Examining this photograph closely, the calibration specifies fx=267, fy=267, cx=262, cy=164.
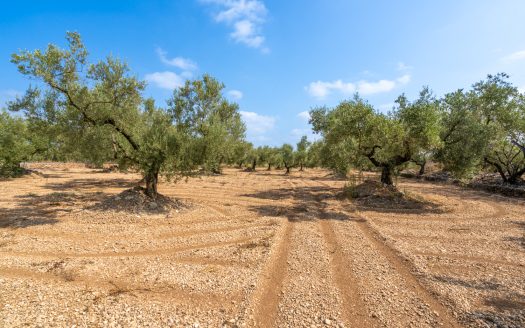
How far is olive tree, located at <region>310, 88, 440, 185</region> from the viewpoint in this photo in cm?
1917

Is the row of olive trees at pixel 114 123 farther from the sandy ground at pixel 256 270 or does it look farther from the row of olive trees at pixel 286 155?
the row of olive trees at pixel 286 155

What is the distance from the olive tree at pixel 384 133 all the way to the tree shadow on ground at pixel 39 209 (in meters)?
19.6

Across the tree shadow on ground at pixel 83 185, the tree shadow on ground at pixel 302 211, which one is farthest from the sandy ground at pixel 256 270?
the tree shadow on ground at pixel 83 185

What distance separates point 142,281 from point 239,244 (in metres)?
4.41

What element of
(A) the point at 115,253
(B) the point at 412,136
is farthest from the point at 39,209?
(B) the point at 412,136

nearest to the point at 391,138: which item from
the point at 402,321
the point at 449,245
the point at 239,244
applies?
the point at 449,245

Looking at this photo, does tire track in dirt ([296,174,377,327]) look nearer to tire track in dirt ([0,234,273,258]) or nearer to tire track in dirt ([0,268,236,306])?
tire track in dirt ([0,268,236,306])

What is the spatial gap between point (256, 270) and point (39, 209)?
1648cm

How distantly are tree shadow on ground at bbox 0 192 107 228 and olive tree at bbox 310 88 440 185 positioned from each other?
64.4ft

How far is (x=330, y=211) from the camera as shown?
744 inches

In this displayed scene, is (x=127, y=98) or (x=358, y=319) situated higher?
(x=127, y=98)

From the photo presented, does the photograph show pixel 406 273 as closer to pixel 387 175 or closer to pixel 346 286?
pixel 346 286

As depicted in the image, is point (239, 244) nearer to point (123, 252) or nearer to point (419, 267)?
point (123, 252)

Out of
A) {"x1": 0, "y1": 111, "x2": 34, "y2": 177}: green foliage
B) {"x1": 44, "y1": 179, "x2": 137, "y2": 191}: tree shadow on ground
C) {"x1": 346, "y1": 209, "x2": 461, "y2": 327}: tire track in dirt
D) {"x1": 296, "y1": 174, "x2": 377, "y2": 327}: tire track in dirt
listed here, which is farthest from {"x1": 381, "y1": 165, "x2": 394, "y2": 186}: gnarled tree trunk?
{"x1": 0, "y1": 111, "x2": 34, "y2": 177}: green foliage
